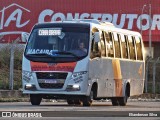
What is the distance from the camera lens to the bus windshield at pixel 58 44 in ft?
83.6

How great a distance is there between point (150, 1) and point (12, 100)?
159 feet

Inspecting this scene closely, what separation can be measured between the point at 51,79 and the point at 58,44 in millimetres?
1236

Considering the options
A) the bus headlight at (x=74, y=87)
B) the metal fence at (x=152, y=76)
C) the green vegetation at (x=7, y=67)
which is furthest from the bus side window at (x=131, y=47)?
the metal fence at (x=152, y=76)

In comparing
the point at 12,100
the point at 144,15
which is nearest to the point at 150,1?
the point at 144,15

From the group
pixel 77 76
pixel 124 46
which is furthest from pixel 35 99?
pixel 124 46

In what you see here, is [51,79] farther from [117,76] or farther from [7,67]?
[7,67]

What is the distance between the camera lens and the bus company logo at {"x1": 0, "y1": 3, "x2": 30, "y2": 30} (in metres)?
78.2

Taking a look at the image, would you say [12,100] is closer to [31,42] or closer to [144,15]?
[31,42]

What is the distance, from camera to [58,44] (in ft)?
84.4

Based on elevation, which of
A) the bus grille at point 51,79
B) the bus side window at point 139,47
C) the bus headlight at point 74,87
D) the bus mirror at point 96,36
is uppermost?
the bus mirror at point 96,36

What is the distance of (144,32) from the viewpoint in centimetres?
7812

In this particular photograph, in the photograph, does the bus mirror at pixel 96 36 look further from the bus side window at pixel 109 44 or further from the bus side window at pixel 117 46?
the bus side window at pixel 117 46

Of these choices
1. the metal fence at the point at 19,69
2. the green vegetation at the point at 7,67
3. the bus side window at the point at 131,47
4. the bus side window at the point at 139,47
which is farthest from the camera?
the metal fence at the point at 19,69

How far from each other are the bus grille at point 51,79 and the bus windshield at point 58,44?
477 millimetres
